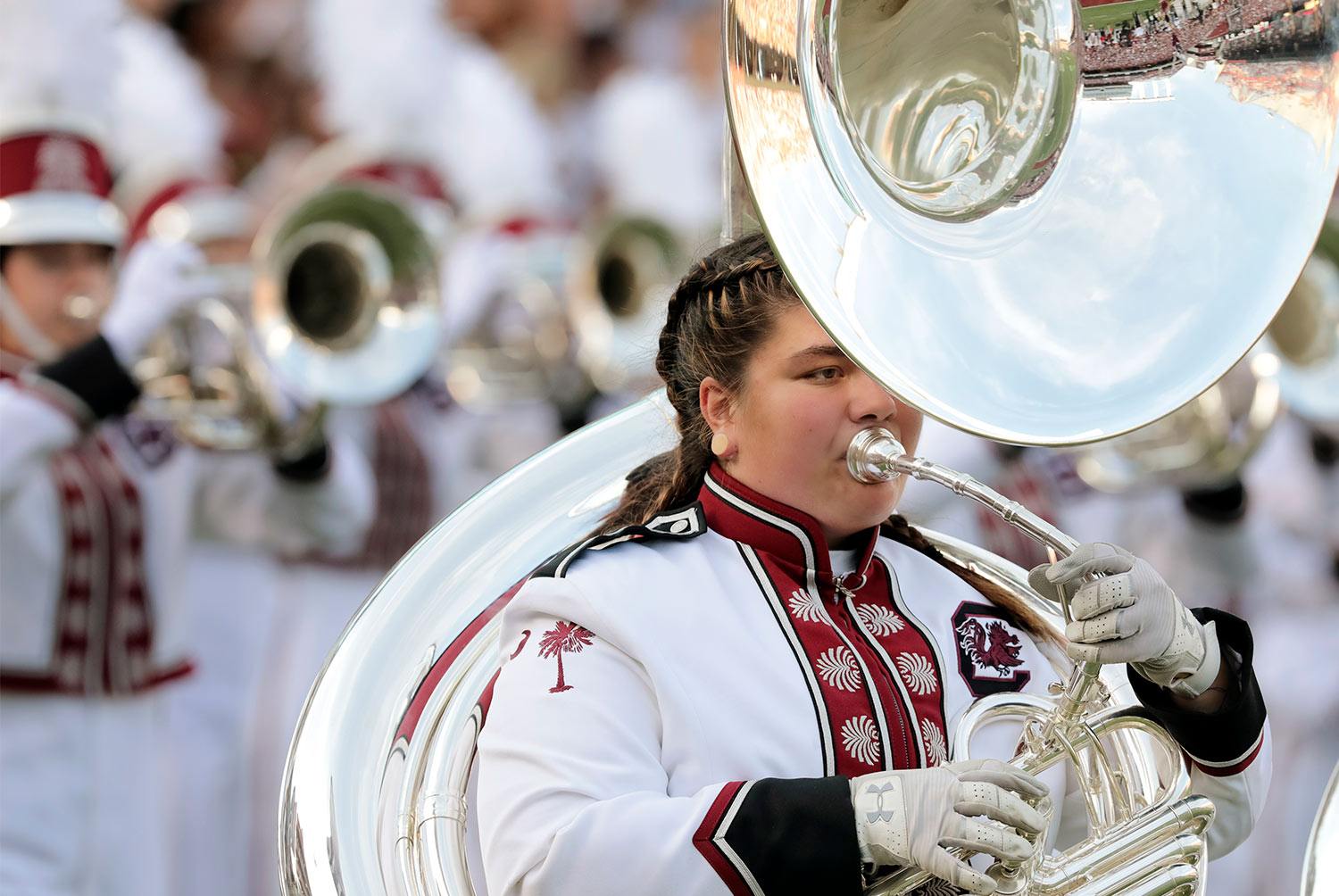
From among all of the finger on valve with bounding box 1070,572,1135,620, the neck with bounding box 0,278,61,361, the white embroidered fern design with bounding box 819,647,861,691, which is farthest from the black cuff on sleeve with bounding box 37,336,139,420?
the finger on valve with bounding box 1070,572,1135,620

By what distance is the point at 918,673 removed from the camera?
94.7 inches

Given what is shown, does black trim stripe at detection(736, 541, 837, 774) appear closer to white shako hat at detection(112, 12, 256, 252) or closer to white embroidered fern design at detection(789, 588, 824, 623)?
white embroidered fern design at detection(789, 588, 824, 623)

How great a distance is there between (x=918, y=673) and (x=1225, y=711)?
34 centimetres

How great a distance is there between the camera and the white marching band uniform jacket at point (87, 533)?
4.93 meters

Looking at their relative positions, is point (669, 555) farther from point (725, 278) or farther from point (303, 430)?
point (303, 430)

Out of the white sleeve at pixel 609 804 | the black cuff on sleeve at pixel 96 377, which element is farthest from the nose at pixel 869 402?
the black cuff on sleeve at pixel 96 377

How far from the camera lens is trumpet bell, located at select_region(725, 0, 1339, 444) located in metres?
2.20

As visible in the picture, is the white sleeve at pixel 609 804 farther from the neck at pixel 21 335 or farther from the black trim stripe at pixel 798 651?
the neck at pixel 21 335

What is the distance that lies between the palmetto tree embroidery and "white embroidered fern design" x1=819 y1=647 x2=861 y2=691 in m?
0.25

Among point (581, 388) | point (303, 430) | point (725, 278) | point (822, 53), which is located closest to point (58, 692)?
point (303, 430)

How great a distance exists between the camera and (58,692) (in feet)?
16.7

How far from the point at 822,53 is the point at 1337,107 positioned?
0.57 m

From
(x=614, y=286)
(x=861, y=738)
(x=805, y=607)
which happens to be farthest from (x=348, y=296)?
(x=861, y=738)

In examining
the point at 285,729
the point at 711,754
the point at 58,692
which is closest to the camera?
the point at 711,754
